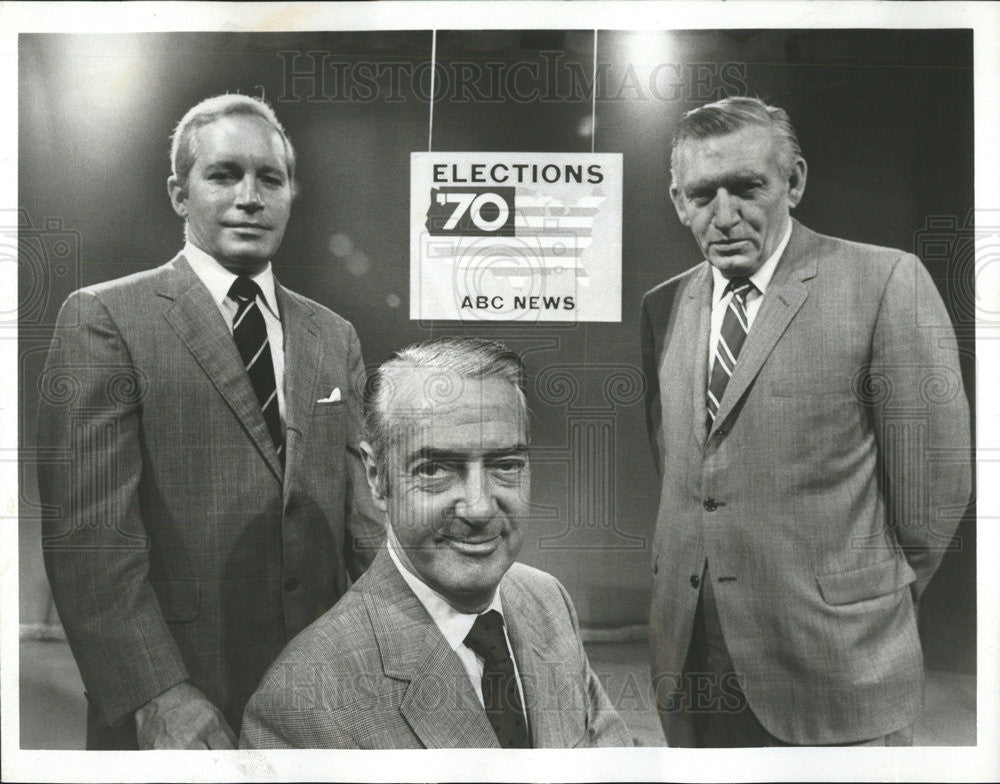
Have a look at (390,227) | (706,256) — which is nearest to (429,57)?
(390,227)

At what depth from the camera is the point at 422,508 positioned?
7.35 feet

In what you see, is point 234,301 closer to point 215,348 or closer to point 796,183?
point 215,348

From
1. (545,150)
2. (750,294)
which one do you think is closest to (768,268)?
(750,294)

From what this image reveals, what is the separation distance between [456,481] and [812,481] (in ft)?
3.03

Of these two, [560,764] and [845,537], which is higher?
[845,537]

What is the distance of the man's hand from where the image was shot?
7.59 ft

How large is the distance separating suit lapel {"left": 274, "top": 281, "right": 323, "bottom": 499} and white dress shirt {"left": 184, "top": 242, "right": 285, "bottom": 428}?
0.5 inches

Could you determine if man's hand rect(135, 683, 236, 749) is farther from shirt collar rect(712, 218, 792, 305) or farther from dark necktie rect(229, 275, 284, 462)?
shirt collar rect(712, 218, 792, 305)

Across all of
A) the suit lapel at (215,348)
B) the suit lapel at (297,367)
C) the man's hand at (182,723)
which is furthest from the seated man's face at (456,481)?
the man's hand at (182,723)

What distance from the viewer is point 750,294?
7.57 feet

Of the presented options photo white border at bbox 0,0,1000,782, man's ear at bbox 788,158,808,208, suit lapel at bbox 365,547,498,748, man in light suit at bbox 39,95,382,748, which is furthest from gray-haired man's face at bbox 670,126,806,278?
suit lapel at bbox 365,547,498,748

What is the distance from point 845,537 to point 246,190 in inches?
70.6

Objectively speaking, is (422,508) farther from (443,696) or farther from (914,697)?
(914,697)

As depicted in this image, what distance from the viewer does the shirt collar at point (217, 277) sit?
2.28 m
